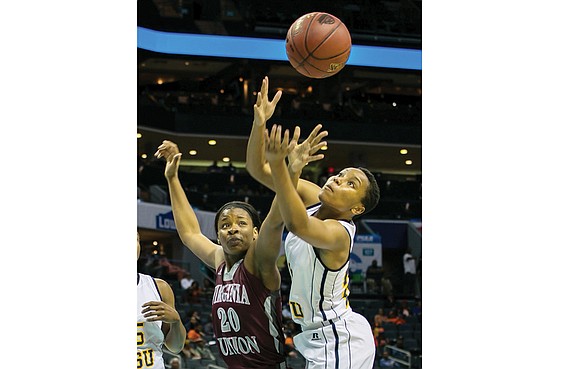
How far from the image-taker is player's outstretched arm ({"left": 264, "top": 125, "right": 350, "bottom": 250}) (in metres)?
→ 3.50

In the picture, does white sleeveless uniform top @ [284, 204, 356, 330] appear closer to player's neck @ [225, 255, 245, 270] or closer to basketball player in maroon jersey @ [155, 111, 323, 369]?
basketball player in maroon jersey @ [155, 111, 323, 369]

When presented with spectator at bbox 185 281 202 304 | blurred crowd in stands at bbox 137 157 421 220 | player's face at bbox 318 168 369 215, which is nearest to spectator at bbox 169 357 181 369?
spectator at bbox 185 281 202 304

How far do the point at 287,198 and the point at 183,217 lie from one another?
1.44m

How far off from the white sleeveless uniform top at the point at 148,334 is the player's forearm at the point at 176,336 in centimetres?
5

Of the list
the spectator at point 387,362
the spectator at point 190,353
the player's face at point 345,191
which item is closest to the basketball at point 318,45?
the player's face at point 345,191

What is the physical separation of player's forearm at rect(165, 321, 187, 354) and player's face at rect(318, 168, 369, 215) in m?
1.18

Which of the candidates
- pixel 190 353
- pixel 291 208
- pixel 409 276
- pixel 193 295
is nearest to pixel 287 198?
pixel 291 208

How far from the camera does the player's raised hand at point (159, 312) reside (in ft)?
14.8

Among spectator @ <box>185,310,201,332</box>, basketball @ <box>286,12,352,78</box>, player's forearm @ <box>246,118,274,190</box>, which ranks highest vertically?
basketball @ <box>286,12,352,78</box>
